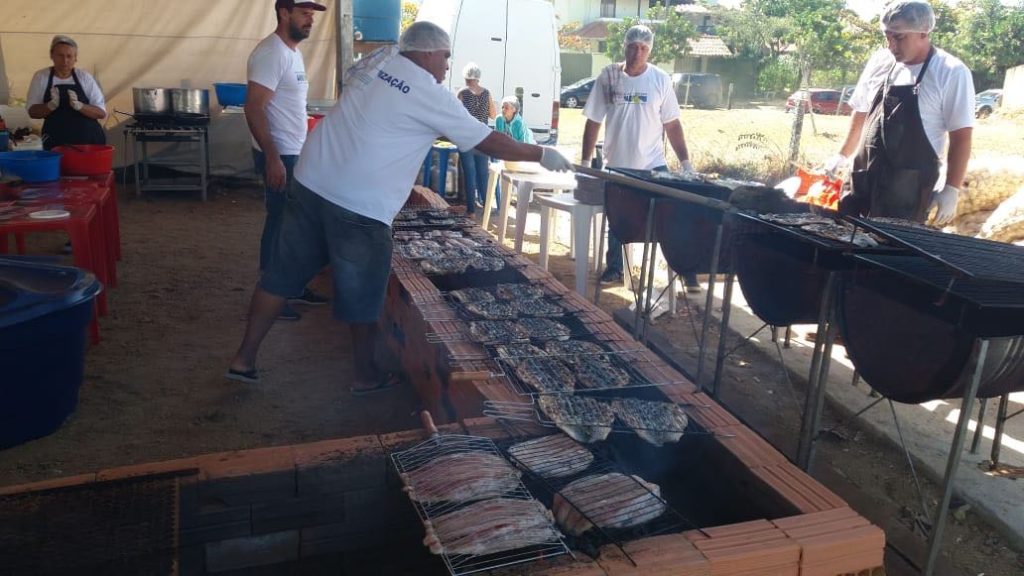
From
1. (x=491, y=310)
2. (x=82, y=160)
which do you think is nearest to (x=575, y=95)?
(x=82, y=160)

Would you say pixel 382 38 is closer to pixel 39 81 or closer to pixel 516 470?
pixel 39 81

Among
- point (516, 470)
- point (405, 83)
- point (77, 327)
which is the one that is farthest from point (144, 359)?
point (516, 470)

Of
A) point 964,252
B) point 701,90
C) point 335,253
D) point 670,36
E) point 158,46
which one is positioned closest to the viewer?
point 964,252

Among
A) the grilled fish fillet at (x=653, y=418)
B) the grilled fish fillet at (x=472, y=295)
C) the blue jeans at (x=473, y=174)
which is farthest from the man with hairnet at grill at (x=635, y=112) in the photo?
the blue jeans at (x=473, y=174)

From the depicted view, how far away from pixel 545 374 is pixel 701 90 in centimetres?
2401

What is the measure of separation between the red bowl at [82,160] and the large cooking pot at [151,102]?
12.8 feet

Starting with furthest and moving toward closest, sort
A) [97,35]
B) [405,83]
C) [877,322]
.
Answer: [97,35] < [405,83] < [877,322]

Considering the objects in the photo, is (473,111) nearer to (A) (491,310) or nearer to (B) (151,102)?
(B) (151,102)

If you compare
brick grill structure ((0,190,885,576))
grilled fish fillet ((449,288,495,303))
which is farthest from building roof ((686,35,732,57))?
brick grill structure ((0,190,885,576))

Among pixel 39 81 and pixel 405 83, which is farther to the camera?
pixel 39 81

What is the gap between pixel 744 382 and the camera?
4.82m

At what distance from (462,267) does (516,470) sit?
2.37 metres

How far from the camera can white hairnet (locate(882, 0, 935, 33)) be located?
440 cm

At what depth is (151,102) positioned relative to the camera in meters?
9.45
